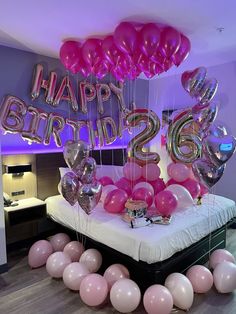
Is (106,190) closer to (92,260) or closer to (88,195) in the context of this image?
(88,195)

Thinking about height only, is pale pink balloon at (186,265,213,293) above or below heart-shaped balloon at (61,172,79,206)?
below

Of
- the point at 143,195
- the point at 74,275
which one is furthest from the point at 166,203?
the point at 74,275

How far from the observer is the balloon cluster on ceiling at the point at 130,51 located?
7.45ft

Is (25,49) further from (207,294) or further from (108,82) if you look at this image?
(207,294)

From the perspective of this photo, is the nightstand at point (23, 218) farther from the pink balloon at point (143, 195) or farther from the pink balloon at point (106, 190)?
the pink balloon at point (143, 195)

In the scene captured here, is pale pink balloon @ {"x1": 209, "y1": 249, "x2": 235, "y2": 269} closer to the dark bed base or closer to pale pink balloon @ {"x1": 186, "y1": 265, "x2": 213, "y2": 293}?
the dark bed base

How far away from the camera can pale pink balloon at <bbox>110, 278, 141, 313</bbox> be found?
1.94 meters

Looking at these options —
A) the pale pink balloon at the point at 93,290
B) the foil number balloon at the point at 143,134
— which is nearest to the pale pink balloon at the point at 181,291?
the pale pink balloon at the point at 93,290

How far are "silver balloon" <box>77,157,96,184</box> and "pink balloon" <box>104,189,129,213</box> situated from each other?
28cm

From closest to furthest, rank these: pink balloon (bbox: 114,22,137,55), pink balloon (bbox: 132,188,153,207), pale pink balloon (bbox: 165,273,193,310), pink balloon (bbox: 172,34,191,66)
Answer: pale pink balloon (bbox: 165,273,193,310) → pink balloon (bbox: 114,22,137,55) → pink balloon (bbox: 172,34,191,66) → pink balloon (bbox: 132,188,153,207)

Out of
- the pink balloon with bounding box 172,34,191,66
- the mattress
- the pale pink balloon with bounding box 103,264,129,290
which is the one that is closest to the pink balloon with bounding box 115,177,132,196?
the mattress

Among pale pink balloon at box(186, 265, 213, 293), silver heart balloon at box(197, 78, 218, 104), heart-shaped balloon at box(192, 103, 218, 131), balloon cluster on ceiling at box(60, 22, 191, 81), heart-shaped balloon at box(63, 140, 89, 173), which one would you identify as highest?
balloon cluster on ceiling at box(60, 22, 191, 81)

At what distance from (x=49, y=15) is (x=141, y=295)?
8.68 feet

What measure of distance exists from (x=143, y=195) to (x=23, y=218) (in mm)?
1489
